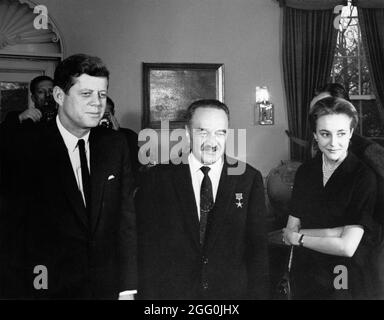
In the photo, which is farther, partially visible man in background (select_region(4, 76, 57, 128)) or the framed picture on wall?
the framed picture on wall

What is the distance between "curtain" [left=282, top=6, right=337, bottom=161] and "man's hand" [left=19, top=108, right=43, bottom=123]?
6.44 ft

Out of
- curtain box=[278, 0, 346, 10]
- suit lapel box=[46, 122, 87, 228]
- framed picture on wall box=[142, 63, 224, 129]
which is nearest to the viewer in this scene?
suit lapel box=[46, 122, 87, 228]

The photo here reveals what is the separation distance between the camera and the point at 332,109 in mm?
1557

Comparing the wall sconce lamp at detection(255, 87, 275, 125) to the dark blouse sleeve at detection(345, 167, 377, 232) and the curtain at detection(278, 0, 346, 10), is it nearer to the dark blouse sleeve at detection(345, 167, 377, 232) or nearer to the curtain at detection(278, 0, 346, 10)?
the curtain at detection(278, 0, 346, 10)

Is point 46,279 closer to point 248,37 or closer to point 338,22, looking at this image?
point 248,37

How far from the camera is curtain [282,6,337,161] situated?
11.4 ft

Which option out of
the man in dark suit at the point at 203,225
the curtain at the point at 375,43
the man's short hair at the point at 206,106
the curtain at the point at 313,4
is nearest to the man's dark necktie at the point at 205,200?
the man in dark suit at the point at 203,225

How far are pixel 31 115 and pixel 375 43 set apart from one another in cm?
312

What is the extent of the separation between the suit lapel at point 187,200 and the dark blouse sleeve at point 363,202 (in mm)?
545

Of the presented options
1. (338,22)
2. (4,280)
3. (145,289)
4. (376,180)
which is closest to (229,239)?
(145,289)

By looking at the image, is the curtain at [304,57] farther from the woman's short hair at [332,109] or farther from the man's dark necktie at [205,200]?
the man's dark necktie at [205,200]

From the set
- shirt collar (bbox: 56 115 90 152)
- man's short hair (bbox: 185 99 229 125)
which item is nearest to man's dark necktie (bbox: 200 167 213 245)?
man's short hair (bbox: 185 99 229 125)

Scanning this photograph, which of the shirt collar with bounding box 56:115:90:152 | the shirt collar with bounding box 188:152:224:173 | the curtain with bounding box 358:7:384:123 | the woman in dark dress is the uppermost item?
the curtain with bounding box 358:7:384:123
